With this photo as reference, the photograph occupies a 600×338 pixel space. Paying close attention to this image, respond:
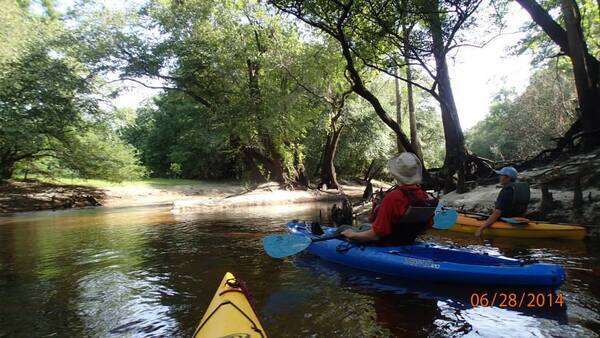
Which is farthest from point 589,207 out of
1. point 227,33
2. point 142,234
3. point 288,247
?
point 227,33

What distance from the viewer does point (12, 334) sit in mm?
3859

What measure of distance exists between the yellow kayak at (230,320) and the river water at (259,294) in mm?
690

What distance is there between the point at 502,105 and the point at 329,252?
139ft

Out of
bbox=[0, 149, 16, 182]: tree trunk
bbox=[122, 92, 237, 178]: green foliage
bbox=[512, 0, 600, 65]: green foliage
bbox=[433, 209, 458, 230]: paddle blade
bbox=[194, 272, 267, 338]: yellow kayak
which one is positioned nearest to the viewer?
bbox=[194, 272, 267, 338]: yellow kayak

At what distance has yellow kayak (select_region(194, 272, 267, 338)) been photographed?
8.86 feet

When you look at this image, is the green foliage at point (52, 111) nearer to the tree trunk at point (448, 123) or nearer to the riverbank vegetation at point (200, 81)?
the riverbank vegetation at point (200, 81)

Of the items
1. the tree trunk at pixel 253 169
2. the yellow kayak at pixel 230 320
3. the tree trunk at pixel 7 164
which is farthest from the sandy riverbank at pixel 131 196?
the yellow kayak at pixel 230 320

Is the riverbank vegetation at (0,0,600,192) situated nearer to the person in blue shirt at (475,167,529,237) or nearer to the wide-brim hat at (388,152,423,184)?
the person in blue shirt at (475,167,529,237)

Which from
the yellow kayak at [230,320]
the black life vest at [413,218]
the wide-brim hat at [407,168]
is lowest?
the yellow kayak at [230,320]

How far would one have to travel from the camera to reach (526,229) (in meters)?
7.01

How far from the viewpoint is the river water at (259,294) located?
3.74 m

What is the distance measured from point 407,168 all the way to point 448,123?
9.13 metres

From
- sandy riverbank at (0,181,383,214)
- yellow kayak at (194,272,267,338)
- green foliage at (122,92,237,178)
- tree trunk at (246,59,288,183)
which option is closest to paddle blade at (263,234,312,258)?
yellow kayak at (194,272,267,338)

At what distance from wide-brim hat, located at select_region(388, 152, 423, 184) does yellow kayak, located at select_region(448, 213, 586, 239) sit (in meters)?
3.47
